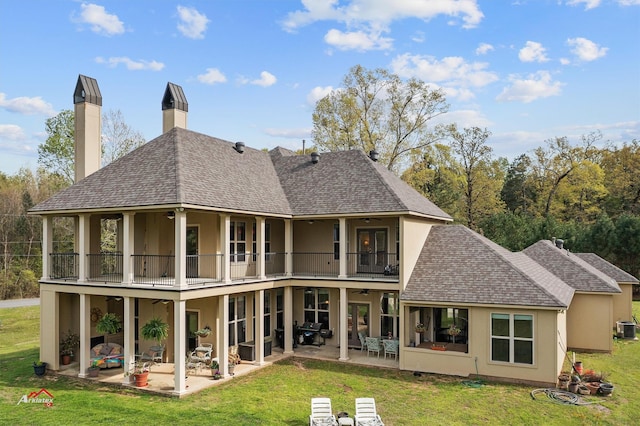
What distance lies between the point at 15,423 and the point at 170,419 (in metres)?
3.70

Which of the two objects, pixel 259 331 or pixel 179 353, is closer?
pixel 179 353

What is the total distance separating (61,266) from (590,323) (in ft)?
70.9

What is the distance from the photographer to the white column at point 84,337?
15.5m

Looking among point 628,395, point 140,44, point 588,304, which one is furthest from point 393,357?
point 140,44

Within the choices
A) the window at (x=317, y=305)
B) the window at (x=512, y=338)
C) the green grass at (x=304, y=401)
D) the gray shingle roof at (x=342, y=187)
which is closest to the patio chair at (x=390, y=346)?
the green grass at (x=304, y=401)

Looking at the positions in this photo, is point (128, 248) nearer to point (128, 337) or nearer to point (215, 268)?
point (128, 337)

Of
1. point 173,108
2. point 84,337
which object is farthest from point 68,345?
point 173,108

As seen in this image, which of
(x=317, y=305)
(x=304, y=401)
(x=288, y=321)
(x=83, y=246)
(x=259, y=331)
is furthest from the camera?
(x=317, y=305)

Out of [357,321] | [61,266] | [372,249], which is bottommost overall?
[357,321]

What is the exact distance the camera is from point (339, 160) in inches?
850

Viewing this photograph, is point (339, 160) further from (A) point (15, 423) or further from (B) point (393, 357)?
(A) point (15, 423)

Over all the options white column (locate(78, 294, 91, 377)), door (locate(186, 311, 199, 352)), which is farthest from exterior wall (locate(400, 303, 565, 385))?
white column (locate(78, 294, 91, 377))

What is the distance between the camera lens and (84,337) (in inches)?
617

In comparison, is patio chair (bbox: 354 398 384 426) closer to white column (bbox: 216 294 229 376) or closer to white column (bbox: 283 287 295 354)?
white column (bbox: 216 294 229 376)
